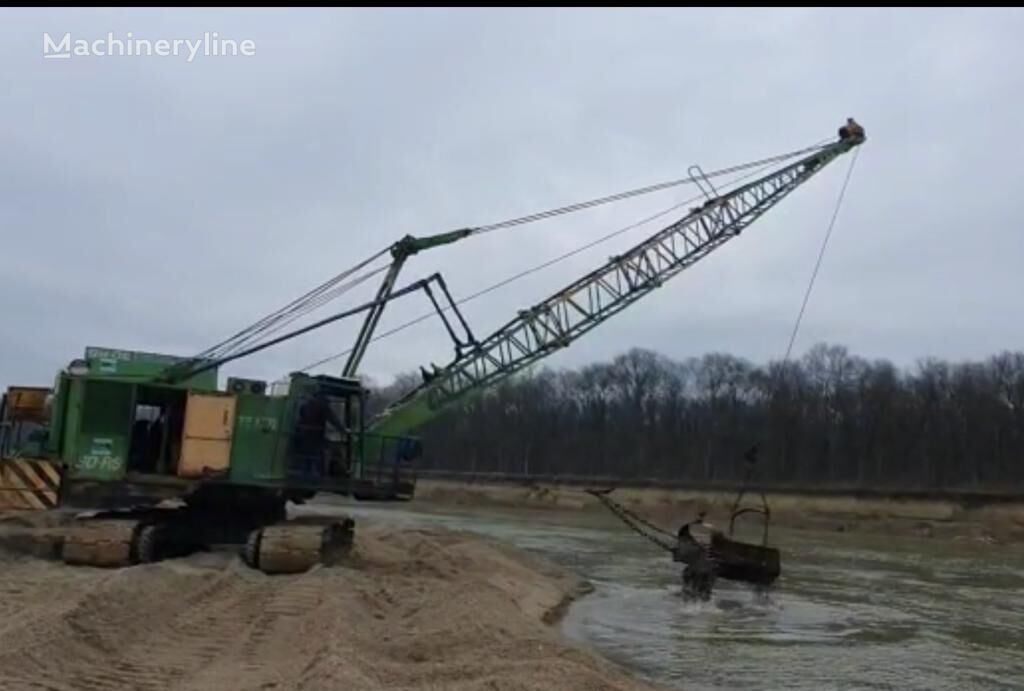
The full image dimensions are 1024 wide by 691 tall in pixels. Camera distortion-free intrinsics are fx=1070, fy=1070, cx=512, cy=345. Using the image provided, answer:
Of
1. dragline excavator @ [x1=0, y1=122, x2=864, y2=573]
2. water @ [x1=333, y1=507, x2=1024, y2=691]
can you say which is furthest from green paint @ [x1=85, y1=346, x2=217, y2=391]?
water @ [x1=333, y1=507, x2=1024, y2=691]

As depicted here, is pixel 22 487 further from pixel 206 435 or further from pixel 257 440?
pixel 257 440

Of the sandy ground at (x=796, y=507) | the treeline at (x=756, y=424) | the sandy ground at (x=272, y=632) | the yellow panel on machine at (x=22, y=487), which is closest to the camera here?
the sandy ground at (x=272, y=632)

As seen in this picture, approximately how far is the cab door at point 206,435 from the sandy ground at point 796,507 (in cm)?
4383

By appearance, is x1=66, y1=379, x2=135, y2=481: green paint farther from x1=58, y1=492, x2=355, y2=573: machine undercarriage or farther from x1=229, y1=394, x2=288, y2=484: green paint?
x1=229, y1=394, x2=288, y2=484: green paint

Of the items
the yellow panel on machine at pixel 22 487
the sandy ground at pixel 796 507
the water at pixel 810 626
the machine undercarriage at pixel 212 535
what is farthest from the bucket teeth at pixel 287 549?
the sandy ground at pixel 796 507

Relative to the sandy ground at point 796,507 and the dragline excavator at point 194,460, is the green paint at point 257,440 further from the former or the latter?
the sandy ground at point 796,507

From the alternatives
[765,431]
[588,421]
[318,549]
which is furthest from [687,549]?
[588,421]

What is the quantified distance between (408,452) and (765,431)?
81.9 meters

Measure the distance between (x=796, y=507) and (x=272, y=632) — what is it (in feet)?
207

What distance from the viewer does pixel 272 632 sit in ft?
35.2

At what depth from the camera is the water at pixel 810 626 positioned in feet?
42.2

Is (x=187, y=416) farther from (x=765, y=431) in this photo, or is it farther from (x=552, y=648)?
(x=765, y=431)

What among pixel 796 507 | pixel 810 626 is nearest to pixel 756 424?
pixel 796 507

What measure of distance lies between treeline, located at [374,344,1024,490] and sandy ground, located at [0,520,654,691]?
2362 inches
